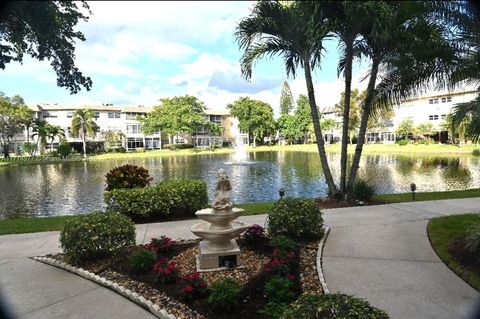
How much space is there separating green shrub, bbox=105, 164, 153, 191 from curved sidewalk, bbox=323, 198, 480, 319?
640 cm

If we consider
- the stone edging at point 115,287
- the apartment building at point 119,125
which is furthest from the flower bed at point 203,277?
the apartment building at point 119,125

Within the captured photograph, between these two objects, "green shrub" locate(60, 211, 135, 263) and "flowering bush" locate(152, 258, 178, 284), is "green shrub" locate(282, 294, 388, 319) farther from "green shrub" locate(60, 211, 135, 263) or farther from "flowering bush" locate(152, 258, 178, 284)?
"green shrub" locate(60, 211, 135, 263)

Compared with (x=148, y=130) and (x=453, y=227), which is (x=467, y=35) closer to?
(x=453, y=227)

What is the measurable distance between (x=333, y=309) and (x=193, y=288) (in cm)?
237

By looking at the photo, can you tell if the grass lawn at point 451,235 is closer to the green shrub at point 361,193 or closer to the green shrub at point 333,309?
the green shrub at point 333,309

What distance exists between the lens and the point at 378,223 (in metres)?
8.85

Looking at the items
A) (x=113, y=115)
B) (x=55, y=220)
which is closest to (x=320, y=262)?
(x=55, y=220)

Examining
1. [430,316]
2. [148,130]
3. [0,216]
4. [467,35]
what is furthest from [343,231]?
[148,130]

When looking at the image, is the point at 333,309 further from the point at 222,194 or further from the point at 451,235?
the point at 451,235

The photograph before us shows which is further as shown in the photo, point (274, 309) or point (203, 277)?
point (203, 277)

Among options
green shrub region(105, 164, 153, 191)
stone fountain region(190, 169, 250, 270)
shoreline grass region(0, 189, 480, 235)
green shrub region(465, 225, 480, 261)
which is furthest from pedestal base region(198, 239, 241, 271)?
A: green shrub region(105, 164, 153, 191)

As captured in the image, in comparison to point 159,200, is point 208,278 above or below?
below

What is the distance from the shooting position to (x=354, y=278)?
5.62 meters

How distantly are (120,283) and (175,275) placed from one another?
2.98 feet
